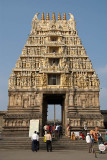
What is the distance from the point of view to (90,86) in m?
29.0

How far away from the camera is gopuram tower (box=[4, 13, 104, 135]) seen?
2705cm

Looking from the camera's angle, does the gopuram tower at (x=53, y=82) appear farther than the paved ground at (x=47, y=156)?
Yes

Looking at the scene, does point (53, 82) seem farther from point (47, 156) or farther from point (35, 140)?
point (47, 156)

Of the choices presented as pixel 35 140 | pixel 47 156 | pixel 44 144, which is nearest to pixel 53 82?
pixel 44 144

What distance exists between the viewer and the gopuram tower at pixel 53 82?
27047 mm

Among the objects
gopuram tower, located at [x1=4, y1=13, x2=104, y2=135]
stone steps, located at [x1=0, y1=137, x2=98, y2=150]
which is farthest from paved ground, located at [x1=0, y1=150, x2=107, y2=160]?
gopuram tower, located at [x1=4, y1=13, x2=104, y2=135]

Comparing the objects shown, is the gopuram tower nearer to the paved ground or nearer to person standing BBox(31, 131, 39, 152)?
person standing BBox(31, 131, 39, 152)

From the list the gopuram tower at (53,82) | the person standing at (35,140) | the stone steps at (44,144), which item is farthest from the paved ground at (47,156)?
the gopuram tower at (53,82)

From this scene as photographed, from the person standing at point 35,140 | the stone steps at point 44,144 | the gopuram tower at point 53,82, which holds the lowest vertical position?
the stone steps at point 44,144

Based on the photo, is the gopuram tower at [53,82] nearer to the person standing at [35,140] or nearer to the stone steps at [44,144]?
the stone steps at [44,144]

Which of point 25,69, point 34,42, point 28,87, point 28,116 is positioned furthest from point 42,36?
point 28,116

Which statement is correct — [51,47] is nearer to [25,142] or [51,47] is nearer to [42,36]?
[42,36]

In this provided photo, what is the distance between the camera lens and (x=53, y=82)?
2938 cm

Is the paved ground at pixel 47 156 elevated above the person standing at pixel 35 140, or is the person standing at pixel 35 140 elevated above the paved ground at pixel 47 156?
the person standing at pixel 35 140
